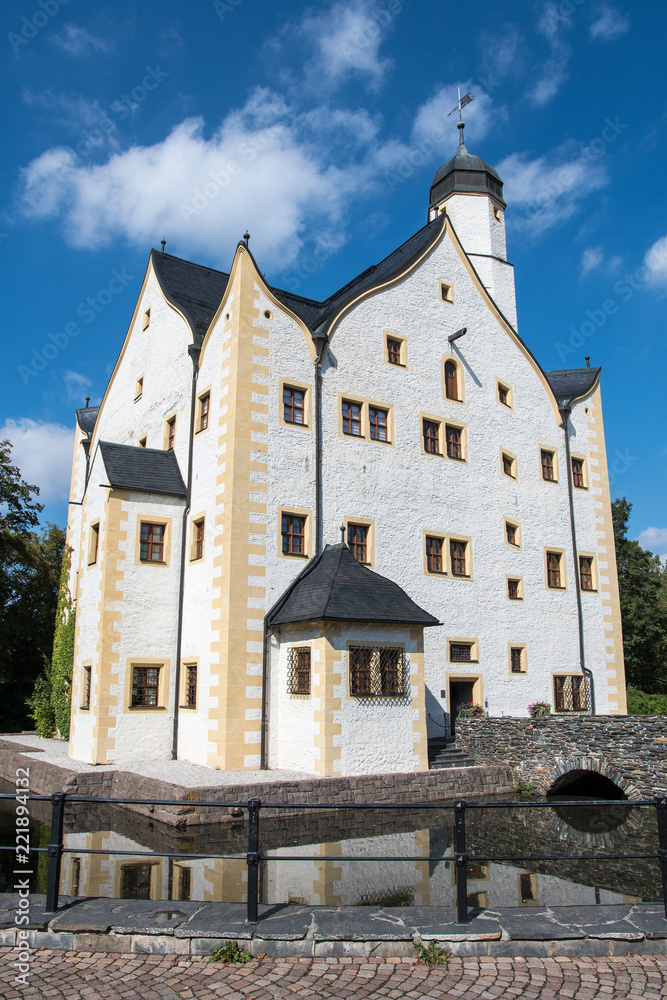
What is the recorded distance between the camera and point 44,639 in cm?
3700

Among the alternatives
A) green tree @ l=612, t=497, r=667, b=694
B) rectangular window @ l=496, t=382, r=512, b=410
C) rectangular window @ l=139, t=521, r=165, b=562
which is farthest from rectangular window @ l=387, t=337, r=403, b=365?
green tree @ l=612, t=497, r=667, b=694

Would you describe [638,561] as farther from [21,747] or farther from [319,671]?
[21,747]

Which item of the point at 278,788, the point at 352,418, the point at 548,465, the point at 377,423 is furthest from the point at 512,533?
the point at 278,788

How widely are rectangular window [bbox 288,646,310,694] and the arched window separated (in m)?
10.7

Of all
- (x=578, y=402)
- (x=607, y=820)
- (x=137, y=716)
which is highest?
(x=578, y=402)

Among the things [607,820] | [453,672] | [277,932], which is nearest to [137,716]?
[453,672]

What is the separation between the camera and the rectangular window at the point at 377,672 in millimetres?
16672

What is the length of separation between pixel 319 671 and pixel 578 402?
57.3 ft

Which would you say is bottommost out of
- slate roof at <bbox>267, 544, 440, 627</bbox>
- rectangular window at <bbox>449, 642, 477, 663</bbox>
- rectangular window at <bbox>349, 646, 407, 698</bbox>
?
rectangular window at <bbox>349, 646, 407, 698</bbox>

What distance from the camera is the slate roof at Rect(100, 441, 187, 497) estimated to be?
65.4 feet

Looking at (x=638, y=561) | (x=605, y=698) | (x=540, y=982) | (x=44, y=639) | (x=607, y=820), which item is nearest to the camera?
(x=540, y=982)

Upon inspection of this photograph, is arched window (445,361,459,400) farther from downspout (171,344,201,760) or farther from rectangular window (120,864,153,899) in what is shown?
rectangular window (120,864,153,899)

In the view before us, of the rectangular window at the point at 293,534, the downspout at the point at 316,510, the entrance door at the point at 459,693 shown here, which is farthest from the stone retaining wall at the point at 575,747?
the rectangular window at the point at 293,534

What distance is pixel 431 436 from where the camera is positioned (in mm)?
23484
